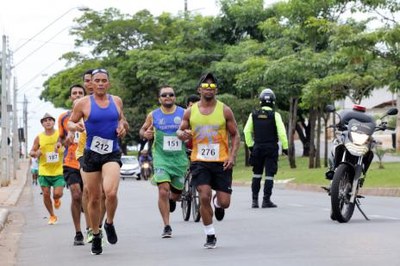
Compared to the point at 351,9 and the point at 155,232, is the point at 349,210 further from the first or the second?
the point at 351,9

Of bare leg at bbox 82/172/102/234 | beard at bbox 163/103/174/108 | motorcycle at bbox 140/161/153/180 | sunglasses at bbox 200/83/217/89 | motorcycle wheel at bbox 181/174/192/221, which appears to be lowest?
motorcycle at bbox 140/161/153/180

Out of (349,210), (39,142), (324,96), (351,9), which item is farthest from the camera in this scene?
(324,96)

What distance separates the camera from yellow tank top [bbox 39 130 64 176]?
53.2 ft

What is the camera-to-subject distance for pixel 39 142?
16.3m

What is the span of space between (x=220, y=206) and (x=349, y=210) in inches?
107

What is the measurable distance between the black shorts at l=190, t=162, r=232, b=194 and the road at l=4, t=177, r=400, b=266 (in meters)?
0.68

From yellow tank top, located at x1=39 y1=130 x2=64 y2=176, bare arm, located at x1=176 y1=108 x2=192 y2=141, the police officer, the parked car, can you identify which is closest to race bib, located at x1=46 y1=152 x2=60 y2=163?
yellow tank top, located at x1=39 y1=130 x2=64 y2=176

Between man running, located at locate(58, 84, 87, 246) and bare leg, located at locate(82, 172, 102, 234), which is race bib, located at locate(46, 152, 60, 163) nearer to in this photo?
man running, located at locate(58, 84, 87, 246)

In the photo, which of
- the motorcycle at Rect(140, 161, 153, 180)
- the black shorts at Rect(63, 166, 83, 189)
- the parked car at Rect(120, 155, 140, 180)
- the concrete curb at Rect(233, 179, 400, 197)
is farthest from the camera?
the parked car at Rect(120, 155, 140, 180)

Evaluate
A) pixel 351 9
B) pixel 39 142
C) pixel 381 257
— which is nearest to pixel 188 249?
pixel 381 257

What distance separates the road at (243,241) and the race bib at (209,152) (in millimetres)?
1000

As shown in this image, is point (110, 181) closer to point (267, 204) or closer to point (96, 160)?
point (96, 160)

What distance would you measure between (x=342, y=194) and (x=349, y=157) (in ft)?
1.69

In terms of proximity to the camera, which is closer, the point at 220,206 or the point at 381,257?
the point at 381,257
